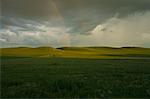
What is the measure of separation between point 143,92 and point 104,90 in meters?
3.15

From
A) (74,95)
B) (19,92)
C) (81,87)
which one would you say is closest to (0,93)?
(19,92)

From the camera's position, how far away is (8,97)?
15.6m

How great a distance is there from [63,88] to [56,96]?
3.22 metres

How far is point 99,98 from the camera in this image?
1545cm

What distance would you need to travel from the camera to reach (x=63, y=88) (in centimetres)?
1928

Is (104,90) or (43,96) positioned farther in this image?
(104,90)

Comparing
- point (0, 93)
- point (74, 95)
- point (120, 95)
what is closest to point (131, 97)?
point (120, 95)

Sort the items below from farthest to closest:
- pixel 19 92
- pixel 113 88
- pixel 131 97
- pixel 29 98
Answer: pixel 113 88 < pixel 19 92 < pixel 131 97 < pixel 29 98

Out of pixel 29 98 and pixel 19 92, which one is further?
pixel 19 92

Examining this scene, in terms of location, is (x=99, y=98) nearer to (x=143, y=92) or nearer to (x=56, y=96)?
(x=56, y=96)

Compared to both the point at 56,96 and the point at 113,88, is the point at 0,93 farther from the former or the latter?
the point at 113,88

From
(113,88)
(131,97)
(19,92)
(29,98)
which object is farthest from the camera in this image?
(113,88)

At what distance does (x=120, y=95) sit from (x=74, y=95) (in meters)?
3.53

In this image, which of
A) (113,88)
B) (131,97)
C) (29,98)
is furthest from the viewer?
(113,88)
